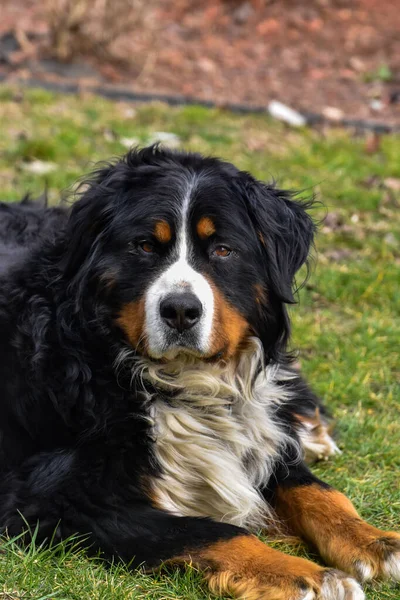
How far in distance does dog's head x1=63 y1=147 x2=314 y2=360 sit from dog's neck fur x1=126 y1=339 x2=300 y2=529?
0.13 meters

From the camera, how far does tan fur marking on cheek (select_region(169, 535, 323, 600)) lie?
304 cm

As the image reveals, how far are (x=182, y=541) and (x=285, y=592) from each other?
17.3 inches

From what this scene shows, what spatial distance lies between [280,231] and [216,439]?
3.06ft

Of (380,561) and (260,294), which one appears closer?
(380,561)

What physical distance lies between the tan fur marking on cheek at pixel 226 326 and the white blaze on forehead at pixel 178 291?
37mm

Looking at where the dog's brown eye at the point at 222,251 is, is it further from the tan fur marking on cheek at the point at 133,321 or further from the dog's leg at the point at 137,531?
the dog's leg at the point at 137,531

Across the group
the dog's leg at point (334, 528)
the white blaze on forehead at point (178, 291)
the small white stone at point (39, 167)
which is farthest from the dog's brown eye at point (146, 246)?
the small white stone at point (39, 167)

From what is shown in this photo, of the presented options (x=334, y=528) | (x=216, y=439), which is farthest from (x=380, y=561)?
(x=216, y=439)

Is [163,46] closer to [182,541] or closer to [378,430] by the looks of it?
[378,430]

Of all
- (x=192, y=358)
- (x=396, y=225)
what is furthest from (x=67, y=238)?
(x=396, y=225)

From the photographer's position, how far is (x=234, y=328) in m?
3.56

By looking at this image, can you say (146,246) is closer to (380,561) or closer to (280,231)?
(280,231)

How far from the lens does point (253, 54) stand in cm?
1223

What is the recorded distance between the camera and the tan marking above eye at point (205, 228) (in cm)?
353
